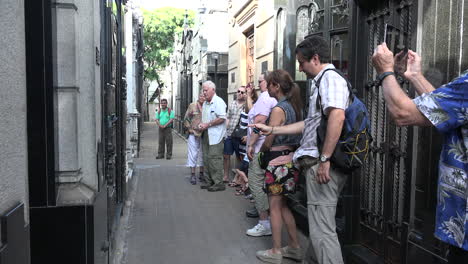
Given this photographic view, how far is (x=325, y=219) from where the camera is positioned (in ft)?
10.1

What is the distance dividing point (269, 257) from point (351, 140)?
1.85 metres

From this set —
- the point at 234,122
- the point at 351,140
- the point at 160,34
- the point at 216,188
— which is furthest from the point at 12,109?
the point at 160,34

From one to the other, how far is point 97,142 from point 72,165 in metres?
0.30

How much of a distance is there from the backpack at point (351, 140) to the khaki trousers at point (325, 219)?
4.9 inches

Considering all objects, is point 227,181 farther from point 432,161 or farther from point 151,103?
point 151,103

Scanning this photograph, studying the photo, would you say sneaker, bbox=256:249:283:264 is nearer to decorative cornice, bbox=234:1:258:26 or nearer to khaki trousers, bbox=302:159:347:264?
khaki trousers, bbox=302:159:347:264

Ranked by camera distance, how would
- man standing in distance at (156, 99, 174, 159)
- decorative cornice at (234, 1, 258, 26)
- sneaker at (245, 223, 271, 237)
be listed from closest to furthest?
1. sneaker at (245, 223, 271, 237)
2. decorative cornice at (234, 1, 258, 26)
3. man standing in distance at (156, 99, 174, 159)

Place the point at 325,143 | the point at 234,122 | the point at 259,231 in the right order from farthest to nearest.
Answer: the point at 234,122, the point at 259,231, the point at 325,143

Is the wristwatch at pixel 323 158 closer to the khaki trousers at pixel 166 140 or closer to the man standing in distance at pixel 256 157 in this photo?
the man standing in distance at pixel 256 157

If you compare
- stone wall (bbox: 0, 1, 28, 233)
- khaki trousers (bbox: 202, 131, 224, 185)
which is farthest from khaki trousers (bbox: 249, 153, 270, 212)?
stone wall (bbox: 0, 1, 28, 233)

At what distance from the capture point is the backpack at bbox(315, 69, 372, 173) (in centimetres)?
299

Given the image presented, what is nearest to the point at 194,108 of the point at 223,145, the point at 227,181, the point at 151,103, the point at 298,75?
the point at 223,145

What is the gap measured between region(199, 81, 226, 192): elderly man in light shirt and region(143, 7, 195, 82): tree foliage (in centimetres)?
2634

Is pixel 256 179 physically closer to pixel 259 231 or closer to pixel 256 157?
pixel 256 157
